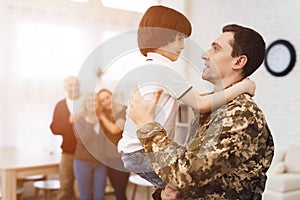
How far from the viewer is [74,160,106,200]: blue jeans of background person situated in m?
2.80

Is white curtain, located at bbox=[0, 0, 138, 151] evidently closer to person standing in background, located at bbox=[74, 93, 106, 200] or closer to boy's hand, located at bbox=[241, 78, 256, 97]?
person standing in background, located at bbox=[74, 93, 106, 200]

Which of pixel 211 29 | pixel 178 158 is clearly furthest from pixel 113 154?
pixel 211 29

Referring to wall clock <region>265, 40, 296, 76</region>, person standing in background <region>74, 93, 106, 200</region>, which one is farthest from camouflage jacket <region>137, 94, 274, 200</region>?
wall clock <region>265, 40, 296, 76</region>

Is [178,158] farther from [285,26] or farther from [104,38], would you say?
[104,38]

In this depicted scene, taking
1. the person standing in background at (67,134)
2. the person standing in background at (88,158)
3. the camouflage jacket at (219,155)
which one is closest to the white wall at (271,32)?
the person standing in background at (88,158)

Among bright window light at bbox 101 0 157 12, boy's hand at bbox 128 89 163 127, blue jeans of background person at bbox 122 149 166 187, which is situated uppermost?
bright window light at bbox 101 0 157 12

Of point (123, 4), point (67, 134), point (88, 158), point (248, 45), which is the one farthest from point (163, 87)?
point (123, 4)

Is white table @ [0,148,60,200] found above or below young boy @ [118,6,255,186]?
below

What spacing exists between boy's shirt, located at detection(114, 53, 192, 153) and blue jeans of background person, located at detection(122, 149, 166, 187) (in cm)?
2

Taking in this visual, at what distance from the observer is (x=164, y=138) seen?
0.90 metres

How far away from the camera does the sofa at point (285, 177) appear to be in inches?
116

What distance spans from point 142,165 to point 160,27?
1.46ft

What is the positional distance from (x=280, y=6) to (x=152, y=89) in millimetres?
2761

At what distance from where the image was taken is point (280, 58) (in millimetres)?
3391
